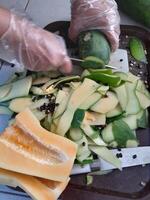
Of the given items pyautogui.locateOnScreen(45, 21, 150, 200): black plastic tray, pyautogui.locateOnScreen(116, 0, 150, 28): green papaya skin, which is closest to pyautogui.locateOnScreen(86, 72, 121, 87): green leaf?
pyautogui.locateOnScreen(45, 21, 150, 200): black plastic tray

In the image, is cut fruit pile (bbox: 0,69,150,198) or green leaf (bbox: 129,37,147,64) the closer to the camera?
cut fruit pile (bbox: 0,69,150,198)

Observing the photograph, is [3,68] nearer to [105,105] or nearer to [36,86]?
[36,86]

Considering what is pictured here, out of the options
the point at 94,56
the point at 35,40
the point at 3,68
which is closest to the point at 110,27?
the point at 94,56

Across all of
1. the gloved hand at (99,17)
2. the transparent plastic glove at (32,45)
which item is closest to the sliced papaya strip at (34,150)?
the transparent plastic glove at (32,45)

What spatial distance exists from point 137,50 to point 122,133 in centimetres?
25

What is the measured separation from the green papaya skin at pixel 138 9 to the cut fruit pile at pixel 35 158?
0.45m

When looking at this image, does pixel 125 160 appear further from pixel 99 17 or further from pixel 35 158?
pixel 99 17

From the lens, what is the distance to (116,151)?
886mm

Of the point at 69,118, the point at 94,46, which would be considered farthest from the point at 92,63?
the point at 69,118

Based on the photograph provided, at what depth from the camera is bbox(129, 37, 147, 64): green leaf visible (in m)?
1.03

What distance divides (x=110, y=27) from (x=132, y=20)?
249 millimetres

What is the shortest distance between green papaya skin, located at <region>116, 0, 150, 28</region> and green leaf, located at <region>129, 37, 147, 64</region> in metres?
Result: 0.09

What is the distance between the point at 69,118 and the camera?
856mm

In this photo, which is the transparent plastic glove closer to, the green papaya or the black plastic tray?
the green papaya
